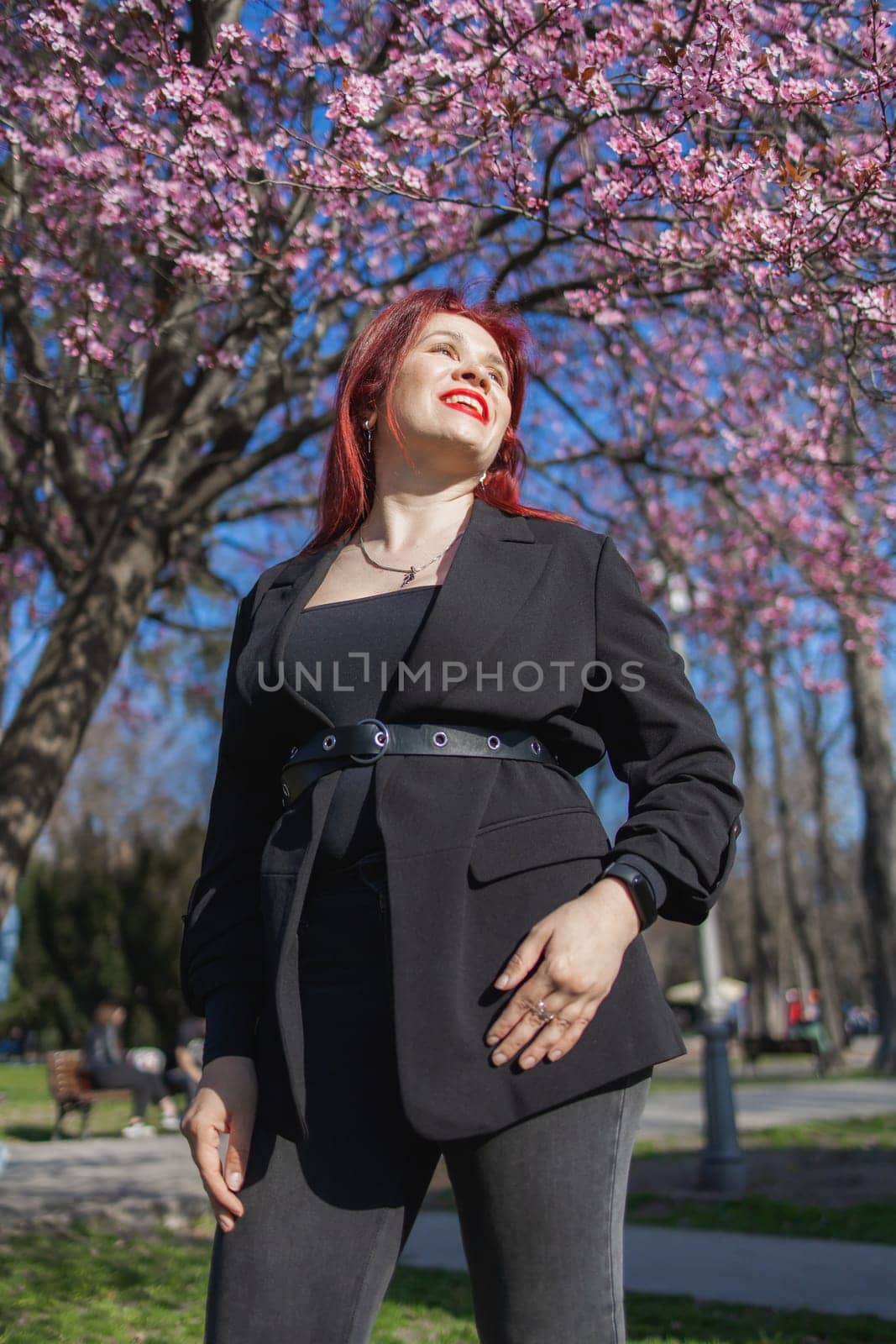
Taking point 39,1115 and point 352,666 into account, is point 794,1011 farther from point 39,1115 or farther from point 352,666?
point 352,666

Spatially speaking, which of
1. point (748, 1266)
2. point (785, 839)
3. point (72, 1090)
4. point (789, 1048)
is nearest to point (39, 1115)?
point (72, 1090)

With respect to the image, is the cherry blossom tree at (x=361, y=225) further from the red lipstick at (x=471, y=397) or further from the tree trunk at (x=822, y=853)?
the tree trunk at (x=822, y=853)

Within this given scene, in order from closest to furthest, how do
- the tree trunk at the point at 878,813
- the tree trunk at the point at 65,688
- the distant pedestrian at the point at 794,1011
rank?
the tree trunk at the point at 65,688
the tree trunk at the point at 878,813
the distant pedestrian at the point at 794,1011

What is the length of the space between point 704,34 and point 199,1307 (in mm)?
4744

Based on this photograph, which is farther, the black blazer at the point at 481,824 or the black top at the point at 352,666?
the black top at the point at 352,666

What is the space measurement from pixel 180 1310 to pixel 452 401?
3.99 m

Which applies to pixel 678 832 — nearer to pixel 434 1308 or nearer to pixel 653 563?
pixel 434 1308

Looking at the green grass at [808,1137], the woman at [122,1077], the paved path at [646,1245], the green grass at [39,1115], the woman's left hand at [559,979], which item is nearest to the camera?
the woman's left hand at [559,979]

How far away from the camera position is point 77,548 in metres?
7.96

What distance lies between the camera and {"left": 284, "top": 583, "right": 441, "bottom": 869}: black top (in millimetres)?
1614

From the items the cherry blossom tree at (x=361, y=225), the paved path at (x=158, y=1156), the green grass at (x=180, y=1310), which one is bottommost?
the paved path at (x=158, y=1156)

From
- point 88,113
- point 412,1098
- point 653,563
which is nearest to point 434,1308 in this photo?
point 412,1098

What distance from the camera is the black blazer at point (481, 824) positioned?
1479 millimetres

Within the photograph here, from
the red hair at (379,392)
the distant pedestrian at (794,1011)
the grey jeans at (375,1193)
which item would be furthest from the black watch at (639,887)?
the distant pedestrian at (794,1011)
